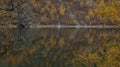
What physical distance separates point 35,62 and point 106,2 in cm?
1386

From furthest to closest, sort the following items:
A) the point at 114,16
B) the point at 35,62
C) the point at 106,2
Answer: the point at 106,2, the point at 114,16, the point at 35,62

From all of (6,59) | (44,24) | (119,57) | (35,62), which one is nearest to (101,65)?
(119,57)

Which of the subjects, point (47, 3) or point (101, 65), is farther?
point (47, 3)

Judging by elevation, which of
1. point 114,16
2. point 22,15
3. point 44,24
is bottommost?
point 44,24

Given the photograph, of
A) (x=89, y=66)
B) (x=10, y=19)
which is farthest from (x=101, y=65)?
(x=10, y=19)

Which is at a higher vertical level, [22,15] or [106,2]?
[106,2]

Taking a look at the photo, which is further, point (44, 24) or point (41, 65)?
point (44, 24)

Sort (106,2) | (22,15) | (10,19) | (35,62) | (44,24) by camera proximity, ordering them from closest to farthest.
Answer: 1. (35,62)
2. (106,2)
3. (10,19)
4. (22,15)
5. (44,24)

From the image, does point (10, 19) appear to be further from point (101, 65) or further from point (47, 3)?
point (47, 3)

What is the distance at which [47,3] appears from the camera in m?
198

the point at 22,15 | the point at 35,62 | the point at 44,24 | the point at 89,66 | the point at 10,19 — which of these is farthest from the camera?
the point at 44,24

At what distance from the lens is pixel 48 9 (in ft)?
646

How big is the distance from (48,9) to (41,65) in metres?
169

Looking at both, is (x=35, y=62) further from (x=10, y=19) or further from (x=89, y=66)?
(x=10, y=19)
